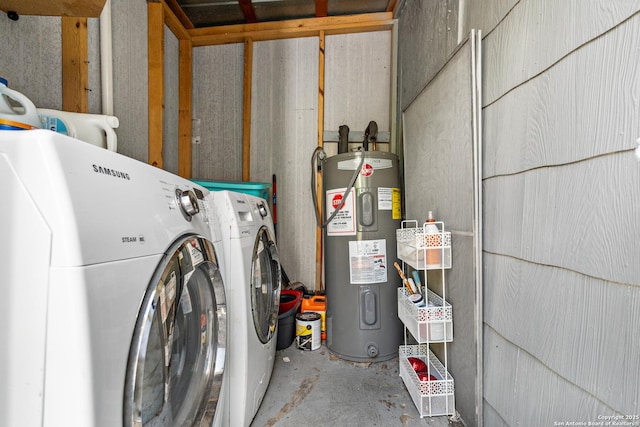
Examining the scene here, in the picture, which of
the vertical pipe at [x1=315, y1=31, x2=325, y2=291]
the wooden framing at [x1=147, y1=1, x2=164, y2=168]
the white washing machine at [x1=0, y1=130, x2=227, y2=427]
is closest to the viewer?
the white washing machine at [x1=0, y1=130, x2=227, y2=427]

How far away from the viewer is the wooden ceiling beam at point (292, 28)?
205cm

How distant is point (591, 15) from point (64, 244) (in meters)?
1.04

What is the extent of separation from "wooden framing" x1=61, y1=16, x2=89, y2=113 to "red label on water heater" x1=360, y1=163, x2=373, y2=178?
139 cm

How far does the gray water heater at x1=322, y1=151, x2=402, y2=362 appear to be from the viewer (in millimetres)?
1617

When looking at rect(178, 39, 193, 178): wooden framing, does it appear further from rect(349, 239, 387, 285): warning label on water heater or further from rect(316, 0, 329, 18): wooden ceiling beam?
rect(349, 239, 387, 285): warning label on water heater

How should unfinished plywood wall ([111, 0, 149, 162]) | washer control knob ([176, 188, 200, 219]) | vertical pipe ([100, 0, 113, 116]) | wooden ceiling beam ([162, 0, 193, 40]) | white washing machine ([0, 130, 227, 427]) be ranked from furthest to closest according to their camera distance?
1. wooden ceiling beam ([162, 0, 193, 40])
2. unfinished plywood wall ([111, 0, 149, 162])
3. vertical pipe ([100, 0, 113, 116])
4. washer control knob ([176, 188, 200, 219])
5. white washing machine ([0, 130, 227, 427])

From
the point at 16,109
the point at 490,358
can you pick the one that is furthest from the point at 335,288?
the point at 16,109

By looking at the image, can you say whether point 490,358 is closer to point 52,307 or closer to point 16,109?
point 52,307

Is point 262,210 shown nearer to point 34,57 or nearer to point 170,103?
point 34,57

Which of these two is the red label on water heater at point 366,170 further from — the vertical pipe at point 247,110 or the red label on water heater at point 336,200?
the vertical pipe at point 247,110

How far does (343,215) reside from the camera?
165cm

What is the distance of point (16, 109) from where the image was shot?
2.64ft

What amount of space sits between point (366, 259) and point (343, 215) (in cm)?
29

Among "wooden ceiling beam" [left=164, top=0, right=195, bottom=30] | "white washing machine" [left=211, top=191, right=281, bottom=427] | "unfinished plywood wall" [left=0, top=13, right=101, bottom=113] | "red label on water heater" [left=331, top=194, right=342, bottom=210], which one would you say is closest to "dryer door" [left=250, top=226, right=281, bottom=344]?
"white washing machine" [left=211, top=191, right=281, bottom=427]
